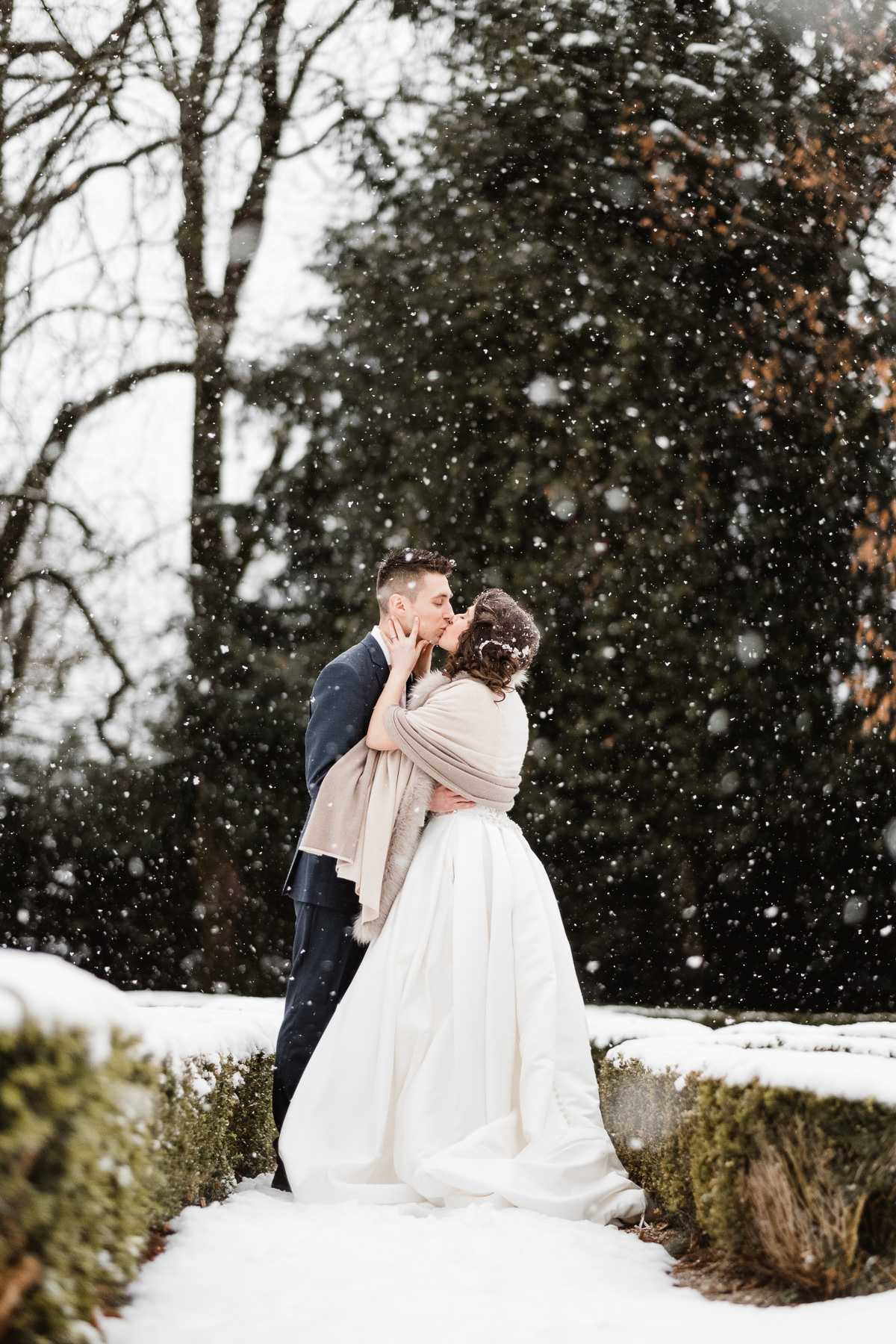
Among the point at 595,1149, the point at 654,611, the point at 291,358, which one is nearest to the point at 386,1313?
the point at 595,1149

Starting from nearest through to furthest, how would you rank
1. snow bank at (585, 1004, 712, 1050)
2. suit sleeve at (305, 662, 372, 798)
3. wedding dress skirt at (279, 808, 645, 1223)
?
wedding dress skirt at (279, 808, 645, 1223), suit sleeve at (305, 662, 372, 798), snow bank at (585, 1004, 712, 1050)

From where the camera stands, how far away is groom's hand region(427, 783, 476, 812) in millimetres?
3812

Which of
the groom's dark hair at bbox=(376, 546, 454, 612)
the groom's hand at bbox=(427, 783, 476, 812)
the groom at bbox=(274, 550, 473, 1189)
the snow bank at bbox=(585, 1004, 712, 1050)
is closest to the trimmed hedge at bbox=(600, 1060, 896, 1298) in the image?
the groom's hand at bbox=(427, 783, 476, 812)

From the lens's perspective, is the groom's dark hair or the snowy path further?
the groom's dark hair

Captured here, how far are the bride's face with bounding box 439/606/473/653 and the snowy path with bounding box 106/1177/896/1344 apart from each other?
1745 mm

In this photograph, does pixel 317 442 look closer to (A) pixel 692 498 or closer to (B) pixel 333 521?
(B) pixel 333 521

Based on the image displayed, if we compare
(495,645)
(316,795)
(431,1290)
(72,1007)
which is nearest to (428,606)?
(495,645)

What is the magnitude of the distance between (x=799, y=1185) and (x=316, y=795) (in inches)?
79.9

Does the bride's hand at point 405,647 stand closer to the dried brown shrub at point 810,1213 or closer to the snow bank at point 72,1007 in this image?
the snow bank at point 72,1007

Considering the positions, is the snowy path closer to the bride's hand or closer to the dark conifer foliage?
the bride's hand

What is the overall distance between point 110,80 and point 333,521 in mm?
3951

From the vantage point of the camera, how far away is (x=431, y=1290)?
2.34 metres

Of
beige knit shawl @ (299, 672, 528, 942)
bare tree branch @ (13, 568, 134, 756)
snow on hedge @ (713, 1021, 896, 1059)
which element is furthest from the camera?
bare tree branch @ (13, 568, 134, 756)

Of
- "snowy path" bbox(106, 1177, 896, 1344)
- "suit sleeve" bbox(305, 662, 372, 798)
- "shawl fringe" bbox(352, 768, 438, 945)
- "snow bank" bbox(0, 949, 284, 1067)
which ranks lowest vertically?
"snowy path" bbox(106, 1177, 896, 1344)
